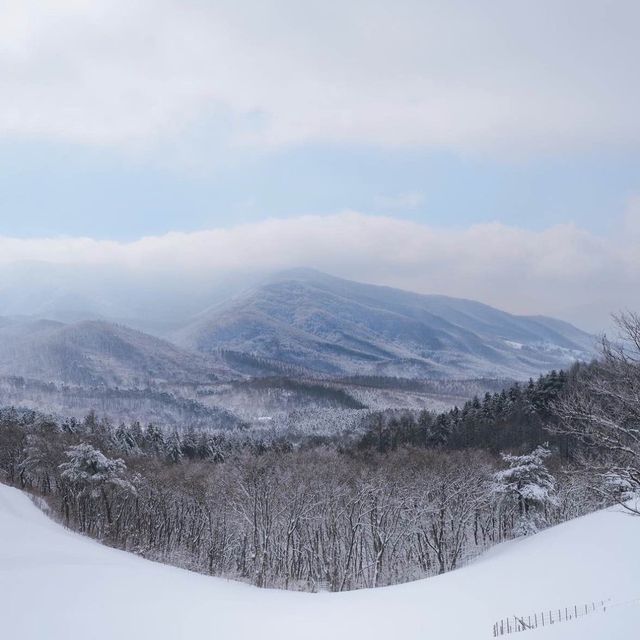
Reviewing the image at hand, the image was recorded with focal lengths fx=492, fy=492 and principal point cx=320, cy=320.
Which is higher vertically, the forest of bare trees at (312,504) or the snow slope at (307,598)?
the snow slope at (307,598)

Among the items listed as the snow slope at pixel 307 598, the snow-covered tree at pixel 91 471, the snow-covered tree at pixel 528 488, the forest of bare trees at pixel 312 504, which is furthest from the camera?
the snow-covered tree at pixel 91 471

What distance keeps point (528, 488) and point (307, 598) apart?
20.1 m

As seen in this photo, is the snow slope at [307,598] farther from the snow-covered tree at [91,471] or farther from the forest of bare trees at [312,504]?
Result: the snow-covered tree at [91,471]

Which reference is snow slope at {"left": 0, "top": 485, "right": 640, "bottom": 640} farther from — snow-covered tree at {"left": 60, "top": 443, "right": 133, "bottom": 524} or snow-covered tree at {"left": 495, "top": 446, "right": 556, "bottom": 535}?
snow-covered tree at {"left": 60, "top": 443, "right": 133, "bottom": 524}

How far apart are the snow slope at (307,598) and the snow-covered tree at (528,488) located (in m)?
7.31

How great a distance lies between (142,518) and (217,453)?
28517 millimetres

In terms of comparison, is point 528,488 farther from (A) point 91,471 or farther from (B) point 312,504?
(A) point 91,471

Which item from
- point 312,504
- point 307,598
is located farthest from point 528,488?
point 307,598

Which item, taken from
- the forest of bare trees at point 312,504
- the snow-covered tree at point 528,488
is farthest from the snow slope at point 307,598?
the forest of bare trees at point 312,504

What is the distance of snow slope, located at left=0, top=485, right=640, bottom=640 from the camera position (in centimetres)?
1700

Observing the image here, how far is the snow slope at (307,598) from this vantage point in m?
17.0

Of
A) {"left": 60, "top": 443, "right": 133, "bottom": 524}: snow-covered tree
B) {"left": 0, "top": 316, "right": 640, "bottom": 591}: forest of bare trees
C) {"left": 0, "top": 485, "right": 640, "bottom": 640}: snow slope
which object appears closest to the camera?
{"left": 0, "top": 485, "right": 640, "bottom": 640}: snow slope

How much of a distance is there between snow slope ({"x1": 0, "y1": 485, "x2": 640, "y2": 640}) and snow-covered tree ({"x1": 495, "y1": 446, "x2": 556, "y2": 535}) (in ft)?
24.0

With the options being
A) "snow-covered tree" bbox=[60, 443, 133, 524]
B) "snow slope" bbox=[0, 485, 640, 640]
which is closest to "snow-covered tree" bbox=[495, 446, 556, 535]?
"snow slope" bbox=[0, 485, 640, 640]
